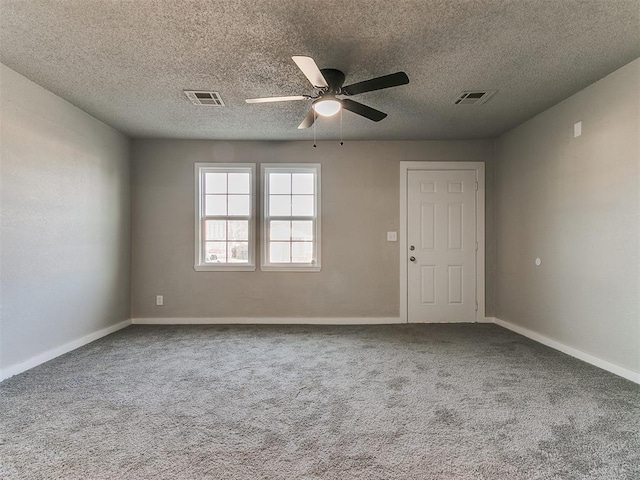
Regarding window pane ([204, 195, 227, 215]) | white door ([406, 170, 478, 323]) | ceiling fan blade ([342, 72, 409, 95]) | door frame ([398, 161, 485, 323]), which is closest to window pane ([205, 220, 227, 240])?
window pane ([204, 195, 227, 215])

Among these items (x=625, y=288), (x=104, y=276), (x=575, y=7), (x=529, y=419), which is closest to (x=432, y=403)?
(x=529, y=419)

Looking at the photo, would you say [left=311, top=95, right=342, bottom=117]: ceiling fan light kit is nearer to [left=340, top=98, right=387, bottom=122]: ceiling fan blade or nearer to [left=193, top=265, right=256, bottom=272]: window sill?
[left=340, top=98, right=387, bottom=122]: ceiling fan blade

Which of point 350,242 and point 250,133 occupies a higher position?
point 250,133

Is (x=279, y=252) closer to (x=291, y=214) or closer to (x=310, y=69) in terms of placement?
(x=291, y=214)

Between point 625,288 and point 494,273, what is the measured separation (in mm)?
1854

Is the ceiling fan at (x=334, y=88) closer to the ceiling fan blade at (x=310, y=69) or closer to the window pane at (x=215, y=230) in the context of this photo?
the ceiling fan blade at (x=310, y=69)

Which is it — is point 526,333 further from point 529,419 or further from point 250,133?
point 250,133

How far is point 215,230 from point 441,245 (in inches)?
124

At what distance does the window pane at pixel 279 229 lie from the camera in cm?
451

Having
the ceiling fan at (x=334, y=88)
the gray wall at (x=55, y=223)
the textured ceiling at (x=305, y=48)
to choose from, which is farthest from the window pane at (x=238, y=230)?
the ceiling fan at (x=334, y=88)

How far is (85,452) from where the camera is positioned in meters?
1.66

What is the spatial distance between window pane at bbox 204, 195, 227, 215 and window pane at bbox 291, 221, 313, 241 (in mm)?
1005

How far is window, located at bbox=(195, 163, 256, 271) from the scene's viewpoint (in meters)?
4.47

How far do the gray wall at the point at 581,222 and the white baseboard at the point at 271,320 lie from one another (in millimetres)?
1764
